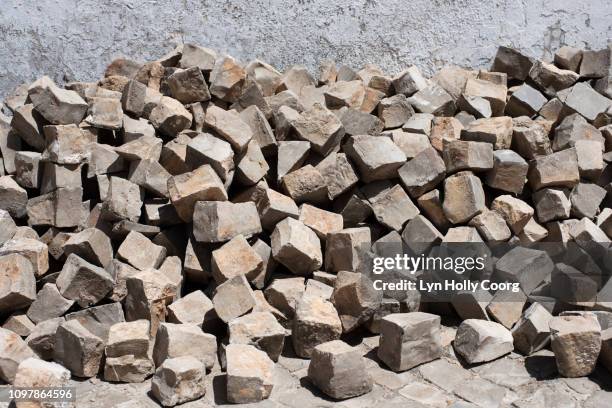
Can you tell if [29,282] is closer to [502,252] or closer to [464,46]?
[502,252]

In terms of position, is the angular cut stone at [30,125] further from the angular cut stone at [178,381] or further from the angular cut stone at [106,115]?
the angular cut stone at [178,381]

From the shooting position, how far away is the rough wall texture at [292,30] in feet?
19.0

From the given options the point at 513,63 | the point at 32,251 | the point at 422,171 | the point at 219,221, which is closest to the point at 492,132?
the point at 422,171

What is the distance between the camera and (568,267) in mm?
4633

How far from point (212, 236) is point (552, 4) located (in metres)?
3.90

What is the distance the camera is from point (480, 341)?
4074mm

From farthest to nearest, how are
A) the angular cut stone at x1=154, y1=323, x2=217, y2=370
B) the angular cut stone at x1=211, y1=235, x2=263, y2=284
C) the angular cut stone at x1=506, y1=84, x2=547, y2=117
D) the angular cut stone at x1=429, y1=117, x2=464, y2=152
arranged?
the angular cut stone at x1=506, y1=84, x2=547, y2=117 → the angular cut stone at x1=429, y1=117, x2=464, y2=152 → the angular cut stone at x1=211, y1=235, x2=263, y2=284 → the angular cut stone at x1=154, y1=323, x2=217, y2=370

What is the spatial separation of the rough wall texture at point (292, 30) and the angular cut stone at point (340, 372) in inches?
124

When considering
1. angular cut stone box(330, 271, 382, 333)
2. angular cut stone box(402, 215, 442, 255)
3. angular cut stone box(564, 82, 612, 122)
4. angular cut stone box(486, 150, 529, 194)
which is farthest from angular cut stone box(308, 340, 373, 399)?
angular cut stone box(564, 82, 612, 122)

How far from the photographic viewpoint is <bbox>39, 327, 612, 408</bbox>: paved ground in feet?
12.1

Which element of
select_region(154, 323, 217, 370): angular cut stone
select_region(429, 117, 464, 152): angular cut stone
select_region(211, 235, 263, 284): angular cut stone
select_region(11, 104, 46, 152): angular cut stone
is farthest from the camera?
select_region(429, 117, 464, 152): angular cut stone

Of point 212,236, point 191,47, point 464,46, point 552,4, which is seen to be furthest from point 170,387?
point 552,4

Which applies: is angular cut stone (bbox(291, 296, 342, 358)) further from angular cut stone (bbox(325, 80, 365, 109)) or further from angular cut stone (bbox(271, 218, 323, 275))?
angular cut stone (bbox(325, 80, 365, 109))

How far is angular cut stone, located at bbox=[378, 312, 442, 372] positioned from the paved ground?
55mm
